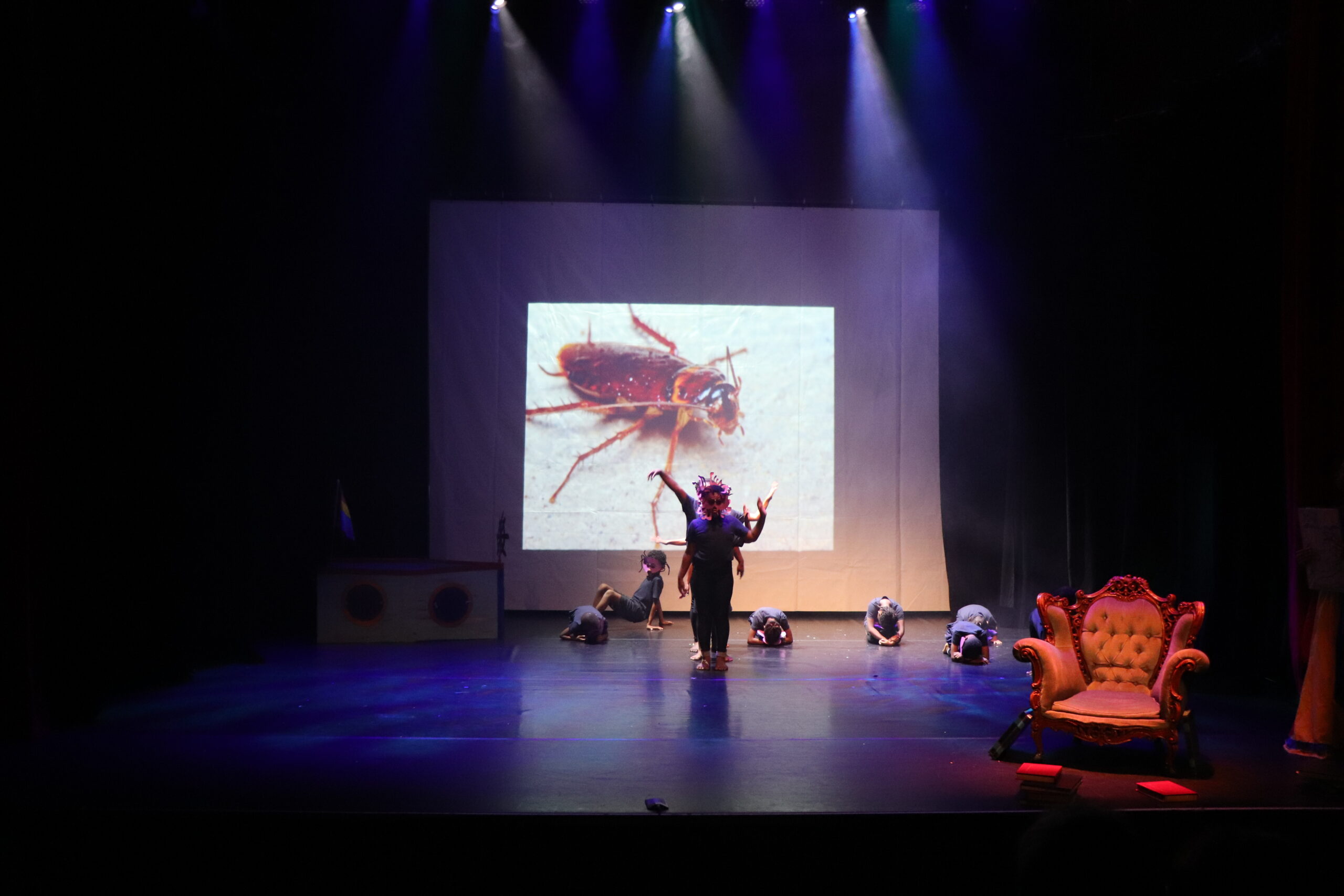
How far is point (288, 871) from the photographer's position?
3.49 m

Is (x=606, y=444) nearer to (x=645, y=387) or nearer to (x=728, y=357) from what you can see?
(x=645, y=387)

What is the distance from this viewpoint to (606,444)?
32.5ft

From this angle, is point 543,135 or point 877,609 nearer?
point 877,609

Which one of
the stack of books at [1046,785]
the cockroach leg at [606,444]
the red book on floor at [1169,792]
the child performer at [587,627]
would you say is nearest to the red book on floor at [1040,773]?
the stack of books at [1046,785]

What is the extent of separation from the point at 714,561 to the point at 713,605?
1.13 ft

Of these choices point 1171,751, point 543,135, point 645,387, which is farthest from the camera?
point 645,387

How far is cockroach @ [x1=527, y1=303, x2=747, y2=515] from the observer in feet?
32.5

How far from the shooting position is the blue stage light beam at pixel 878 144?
9.53m

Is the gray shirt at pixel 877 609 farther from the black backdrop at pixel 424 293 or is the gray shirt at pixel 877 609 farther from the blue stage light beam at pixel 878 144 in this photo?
the blue stage light beam at pixel 878 144

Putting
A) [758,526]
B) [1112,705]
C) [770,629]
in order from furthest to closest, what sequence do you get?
1. [770,629]
2. [758,526]
3. [1112,705]

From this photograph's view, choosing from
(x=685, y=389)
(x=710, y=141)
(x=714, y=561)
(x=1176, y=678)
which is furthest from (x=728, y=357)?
(x=1176, y=678)

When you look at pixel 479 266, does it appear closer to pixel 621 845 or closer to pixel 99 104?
pixel 99 104

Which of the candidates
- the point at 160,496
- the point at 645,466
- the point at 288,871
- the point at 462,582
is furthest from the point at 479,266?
the point at 288,871

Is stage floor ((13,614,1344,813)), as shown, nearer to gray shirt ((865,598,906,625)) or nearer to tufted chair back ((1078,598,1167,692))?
tufted chair back ((1078,598,1167,692))
